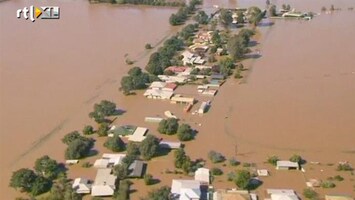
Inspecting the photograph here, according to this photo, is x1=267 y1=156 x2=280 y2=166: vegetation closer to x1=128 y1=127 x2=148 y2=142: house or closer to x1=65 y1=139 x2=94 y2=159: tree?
x1=128 y1=127 x2=148 y2=142: house

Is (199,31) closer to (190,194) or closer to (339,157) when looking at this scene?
(339,157)

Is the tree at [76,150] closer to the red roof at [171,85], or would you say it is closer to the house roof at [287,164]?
the red roof at [171,85]

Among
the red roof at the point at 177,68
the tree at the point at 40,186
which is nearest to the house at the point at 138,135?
the tree at the point at 40,186

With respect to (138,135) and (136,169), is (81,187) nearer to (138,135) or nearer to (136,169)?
(136,169)

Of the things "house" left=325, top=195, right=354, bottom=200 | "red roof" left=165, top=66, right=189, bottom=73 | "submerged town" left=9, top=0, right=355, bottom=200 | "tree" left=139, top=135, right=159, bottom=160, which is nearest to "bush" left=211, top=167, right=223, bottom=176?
"submerged town" left=9, top=0, right=355, bottom=200

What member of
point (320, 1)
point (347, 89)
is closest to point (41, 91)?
point (347, 89)

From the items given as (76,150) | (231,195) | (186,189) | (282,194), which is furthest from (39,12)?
(282,194)
